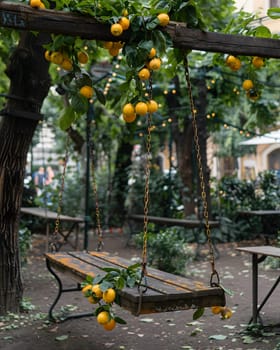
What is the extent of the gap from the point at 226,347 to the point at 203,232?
21.7ft

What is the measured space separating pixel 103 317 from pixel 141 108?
134cm

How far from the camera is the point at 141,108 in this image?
3.49 meters

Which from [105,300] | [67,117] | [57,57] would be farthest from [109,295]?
[57,57]

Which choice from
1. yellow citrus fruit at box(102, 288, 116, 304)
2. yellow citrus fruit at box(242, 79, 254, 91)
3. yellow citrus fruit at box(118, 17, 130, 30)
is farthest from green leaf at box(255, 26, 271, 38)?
yellow citrus fruit at box(102, 288, 116, 304)

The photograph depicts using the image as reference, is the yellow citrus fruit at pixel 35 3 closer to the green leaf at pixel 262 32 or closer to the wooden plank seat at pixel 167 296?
the green leaf at pixel 262 32

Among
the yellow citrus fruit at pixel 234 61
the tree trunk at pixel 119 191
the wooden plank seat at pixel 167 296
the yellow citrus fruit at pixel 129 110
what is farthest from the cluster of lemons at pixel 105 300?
the tree trunk at pixel 119 191

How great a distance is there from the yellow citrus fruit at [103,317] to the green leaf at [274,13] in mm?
2341

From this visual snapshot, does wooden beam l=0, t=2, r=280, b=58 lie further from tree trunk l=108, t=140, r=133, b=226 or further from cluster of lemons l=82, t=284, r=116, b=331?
tree trunk l=108, t=140, r=133, b=226

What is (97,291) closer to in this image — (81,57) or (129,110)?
(129,110)

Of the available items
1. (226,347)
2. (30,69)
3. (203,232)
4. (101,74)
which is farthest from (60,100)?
(226,347)

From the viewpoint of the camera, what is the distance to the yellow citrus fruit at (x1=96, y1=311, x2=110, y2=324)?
3.33 metres

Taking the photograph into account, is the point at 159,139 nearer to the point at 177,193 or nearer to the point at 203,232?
the point at 177,193

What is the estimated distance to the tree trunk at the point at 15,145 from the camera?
219 inches

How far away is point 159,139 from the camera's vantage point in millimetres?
15383
